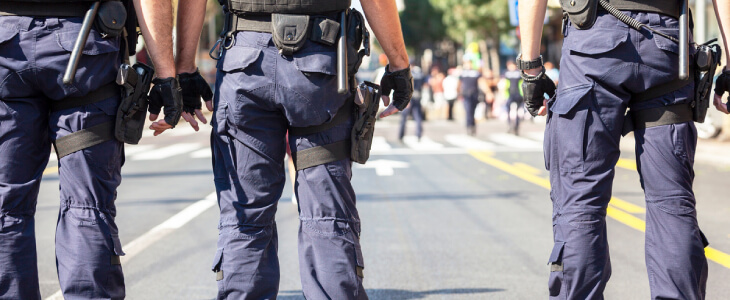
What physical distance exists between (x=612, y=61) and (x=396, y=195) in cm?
590

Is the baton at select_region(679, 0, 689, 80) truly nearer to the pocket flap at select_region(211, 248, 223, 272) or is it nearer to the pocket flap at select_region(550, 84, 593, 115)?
the pocket flap at select_region(550, 84, 593, 115)

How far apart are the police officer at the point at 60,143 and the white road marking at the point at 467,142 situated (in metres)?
13.3

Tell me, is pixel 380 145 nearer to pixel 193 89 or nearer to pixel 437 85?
pixel 193 89

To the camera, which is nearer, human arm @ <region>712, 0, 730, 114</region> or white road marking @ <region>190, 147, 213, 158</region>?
human arm @ <region>712, 0, 730, 114</region>

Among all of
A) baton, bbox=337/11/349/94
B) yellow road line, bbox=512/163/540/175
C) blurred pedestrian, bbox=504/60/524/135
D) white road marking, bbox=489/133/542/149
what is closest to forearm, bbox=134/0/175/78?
baton, bbox=337/11/349/94

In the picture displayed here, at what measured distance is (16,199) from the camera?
3.11 meters

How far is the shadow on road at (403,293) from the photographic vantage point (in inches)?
182

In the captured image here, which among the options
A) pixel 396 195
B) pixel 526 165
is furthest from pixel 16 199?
pixel 526 165

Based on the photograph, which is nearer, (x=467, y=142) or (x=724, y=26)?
(x=724, y=26)

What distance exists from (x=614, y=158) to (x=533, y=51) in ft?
1.62

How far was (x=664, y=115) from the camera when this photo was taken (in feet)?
10.7

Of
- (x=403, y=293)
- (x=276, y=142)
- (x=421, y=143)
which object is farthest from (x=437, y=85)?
(x=276, y=142)

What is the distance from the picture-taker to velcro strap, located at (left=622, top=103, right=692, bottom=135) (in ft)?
10.7

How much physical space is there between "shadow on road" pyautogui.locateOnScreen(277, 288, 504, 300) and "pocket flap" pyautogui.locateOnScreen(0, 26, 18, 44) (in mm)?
2060
